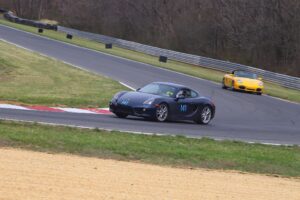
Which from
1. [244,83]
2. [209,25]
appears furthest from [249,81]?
[209,25]

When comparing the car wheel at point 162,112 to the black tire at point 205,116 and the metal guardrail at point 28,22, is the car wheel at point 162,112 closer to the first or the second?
the black tire at point 205,116

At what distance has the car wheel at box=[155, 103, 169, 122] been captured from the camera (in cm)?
2127

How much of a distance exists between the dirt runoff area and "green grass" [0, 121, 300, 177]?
0.70m

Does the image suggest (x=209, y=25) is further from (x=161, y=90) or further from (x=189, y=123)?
(x=161, y=90)

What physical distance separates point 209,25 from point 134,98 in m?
47.9

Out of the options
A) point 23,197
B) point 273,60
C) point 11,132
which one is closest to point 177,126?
point 11,132

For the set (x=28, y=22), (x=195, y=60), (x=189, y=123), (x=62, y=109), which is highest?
(x=28, y=22)

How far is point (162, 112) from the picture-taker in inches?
845

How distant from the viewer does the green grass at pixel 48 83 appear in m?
24.1

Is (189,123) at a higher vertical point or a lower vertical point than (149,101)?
lower

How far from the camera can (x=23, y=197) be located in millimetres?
8719

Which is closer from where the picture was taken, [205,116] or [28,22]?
[205,116]

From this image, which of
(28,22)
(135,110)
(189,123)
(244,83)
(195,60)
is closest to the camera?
(135,110)

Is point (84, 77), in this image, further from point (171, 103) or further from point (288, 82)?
point (288, 82)
